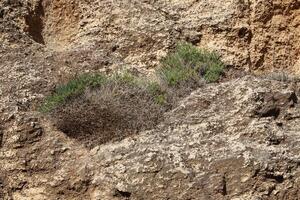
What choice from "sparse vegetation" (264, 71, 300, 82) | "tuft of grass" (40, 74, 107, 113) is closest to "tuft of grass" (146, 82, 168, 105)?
"tuft of grass" (40, 74, 107, 113)

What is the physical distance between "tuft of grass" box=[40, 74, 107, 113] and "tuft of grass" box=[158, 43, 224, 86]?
0.97 m

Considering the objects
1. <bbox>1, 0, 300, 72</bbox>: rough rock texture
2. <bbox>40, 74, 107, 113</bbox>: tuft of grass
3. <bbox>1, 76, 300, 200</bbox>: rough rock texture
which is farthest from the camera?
<bbox>1, 0, 300, 72</bbox>: rough rock texture

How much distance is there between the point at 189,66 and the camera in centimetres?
878

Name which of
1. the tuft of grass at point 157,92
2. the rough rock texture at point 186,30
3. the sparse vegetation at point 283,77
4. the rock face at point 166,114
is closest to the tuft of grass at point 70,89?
the rock face at point 166,114

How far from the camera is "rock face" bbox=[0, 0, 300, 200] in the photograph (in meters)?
6.19

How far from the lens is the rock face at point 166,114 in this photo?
6188 millimetres

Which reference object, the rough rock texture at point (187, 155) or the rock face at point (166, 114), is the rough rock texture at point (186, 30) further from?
the rough rock texture at point (187, 155)

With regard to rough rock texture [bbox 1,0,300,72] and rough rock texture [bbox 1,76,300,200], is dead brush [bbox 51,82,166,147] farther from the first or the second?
rough rock texture [bbox 1,0,300,72]

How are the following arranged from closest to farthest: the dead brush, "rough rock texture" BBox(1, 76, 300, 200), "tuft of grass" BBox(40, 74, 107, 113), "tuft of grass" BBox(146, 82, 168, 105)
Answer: "rough rock texture" BBox(1, 76, 300, 200) < the dead brush < "tuft of grass" BBox(40, 74, 107, 113) < "tuft of grass" BBox(146, 82, 168, 105)

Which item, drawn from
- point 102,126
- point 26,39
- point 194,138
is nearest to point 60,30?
point 26,39

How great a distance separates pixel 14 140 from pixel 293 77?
3992mm

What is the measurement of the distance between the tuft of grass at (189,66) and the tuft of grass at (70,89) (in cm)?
97

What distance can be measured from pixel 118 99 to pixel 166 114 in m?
0.63

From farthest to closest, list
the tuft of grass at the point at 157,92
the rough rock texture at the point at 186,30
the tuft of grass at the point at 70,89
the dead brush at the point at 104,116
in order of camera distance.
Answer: the rough rock texture at the point at 186,30 < the tuft of grass at the point at 157,92 < the tuft of grass at the point at 70,89 < the dead brush at the point at 104,116
